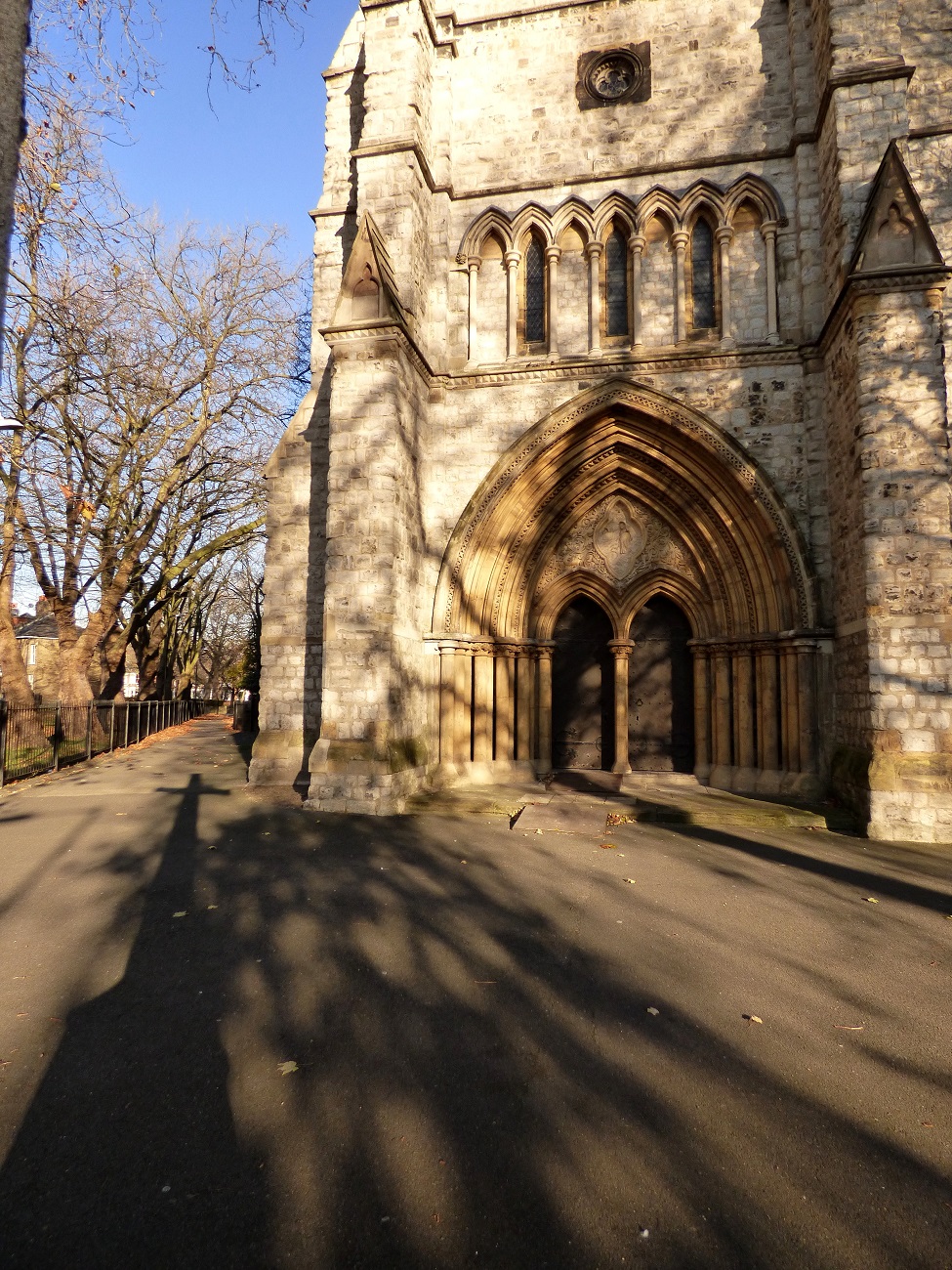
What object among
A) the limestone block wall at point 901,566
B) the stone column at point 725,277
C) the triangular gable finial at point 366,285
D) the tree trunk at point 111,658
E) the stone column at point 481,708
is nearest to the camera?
the limestone block wall at point 901,566

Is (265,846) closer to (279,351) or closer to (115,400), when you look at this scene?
(115,400)

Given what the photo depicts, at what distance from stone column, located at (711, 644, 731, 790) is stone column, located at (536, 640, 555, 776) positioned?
98.7 inches

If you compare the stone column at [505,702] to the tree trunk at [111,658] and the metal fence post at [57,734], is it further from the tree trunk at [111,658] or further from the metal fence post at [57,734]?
the tree trunk at [111,658]

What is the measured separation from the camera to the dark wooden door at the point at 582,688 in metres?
10.6

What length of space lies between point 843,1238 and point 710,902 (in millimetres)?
3048

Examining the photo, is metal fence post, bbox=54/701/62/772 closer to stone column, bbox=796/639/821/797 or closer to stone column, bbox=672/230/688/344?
stone column, bbox=796/639/821/797

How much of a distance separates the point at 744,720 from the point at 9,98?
31.1ft

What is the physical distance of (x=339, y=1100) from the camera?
257cm

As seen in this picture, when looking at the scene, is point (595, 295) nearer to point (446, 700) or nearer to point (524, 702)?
point (524, 702)

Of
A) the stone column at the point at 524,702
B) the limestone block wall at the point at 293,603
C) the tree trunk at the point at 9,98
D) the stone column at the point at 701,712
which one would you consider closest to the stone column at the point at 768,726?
the stone column at the point at 701,712

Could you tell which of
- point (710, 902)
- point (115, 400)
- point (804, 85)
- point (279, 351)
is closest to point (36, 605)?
point (115, 400)

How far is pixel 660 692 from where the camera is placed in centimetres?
1038

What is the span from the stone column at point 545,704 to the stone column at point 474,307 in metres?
4.78

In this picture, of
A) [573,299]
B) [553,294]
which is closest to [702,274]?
[573,299]
